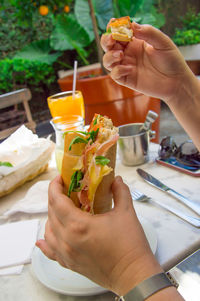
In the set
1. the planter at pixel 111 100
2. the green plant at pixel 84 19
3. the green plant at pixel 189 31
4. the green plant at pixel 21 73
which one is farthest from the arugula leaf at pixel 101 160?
the green plant at pixel 189 31

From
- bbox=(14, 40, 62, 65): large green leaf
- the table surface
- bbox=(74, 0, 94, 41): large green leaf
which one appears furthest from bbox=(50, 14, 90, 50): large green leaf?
the table surface

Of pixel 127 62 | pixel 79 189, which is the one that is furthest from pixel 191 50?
pixel 79 189

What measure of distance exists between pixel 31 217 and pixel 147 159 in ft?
1.70

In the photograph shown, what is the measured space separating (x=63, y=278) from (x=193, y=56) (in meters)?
5.33

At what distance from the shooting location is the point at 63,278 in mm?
568

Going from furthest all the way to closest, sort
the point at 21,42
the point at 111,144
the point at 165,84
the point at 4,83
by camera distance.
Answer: the point at 21,42 → the point at 4,83 → the point at 165,84 → the point at 111,144

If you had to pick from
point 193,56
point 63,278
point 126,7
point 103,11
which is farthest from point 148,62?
point 193,56

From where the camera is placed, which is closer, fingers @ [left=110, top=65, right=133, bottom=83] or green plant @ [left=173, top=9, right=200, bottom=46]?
fingers @ [left=110, top=65, right=133, bottom=83]

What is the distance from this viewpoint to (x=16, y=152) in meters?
1.06

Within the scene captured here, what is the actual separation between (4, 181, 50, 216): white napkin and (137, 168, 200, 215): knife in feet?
1.19

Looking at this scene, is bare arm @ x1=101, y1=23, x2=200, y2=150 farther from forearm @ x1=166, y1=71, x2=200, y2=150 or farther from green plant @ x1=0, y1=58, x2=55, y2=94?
green plant @ x1=0, y1=58, x2=55, y2=94

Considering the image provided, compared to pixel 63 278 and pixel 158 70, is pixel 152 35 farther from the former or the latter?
pixel 63 278

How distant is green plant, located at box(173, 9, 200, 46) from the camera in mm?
5016

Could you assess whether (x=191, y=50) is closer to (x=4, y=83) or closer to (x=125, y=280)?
(x=4, y=83)
